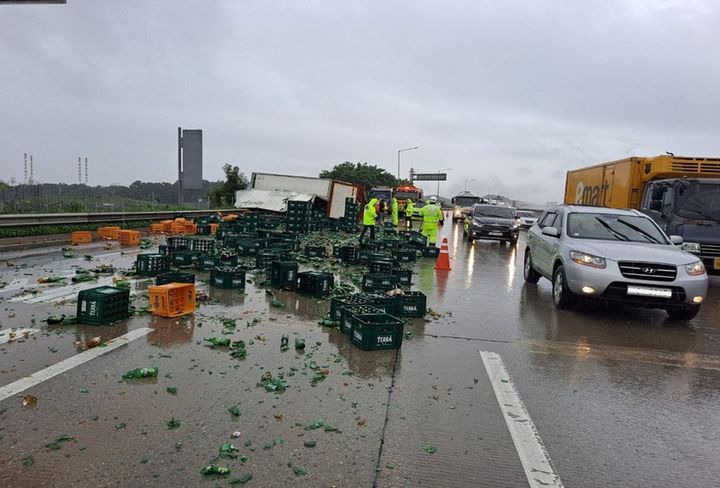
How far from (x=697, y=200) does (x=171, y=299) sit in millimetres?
11842

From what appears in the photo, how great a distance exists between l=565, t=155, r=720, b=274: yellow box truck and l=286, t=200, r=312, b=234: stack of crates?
10.9 metres

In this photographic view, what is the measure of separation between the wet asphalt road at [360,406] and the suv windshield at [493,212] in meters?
16.0

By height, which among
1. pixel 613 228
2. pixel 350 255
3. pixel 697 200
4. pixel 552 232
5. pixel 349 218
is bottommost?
pixel 350 255

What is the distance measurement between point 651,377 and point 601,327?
2.30 metres

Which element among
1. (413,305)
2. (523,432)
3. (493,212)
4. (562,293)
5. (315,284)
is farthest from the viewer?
(493,212)

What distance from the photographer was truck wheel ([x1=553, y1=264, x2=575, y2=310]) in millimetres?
8695

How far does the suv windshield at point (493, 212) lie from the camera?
77.5 ft

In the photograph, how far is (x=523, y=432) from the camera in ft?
13.6

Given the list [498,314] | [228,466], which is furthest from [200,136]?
[228,466]

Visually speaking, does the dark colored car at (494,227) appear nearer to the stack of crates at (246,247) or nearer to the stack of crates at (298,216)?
the stack of crates at (298,216)

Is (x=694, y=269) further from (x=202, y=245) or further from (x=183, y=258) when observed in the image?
(x=202, y=245)

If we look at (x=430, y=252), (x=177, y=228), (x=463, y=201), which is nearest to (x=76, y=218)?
(x=177, y=228)

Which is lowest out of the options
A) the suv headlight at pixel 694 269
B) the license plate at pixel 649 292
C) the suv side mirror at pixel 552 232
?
the license plate at pixel 649 292

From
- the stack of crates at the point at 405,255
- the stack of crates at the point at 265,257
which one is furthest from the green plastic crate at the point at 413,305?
the stack of crates at the point at 405,255
